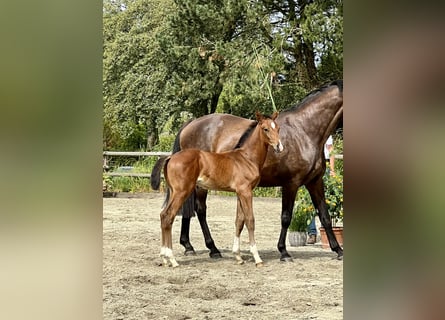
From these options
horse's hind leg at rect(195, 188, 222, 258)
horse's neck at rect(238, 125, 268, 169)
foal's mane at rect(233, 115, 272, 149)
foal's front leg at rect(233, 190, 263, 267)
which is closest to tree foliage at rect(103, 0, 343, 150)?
horse's hind leg at rect(195, 188, 222, 258)

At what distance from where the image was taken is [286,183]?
183 inches

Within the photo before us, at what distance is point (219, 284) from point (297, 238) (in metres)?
1.33

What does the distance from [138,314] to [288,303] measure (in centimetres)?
85

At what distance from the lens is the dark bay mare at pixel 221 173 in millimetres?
4340

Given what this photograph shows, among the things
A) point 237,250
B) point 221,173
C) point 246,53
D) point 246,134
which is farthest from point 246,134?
point 246,53

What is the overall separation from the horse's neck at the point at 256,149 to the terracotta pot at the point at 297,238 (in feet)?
3.38

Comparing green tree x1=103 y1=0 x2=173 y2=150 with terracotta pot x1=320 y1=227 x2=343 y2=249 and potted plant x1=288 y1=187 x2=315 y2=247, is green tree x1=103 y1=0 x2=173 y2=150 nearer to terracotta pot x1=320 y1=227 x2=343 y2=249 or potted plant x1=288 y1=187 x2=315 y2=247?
potted plant x1=288 y1=187 x2=315 y2=247

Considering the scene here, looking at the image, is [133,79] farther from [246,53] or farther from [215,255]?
[215,255]

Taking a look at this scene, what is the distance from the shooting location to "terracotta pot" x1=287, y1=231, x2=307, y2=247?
5242 mm

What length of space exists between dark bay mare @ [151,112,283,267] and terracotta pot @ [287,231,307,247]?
88 cm

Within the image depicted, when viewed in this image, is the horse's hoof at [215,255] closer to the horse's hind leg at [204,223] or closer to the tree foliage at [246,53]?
the horse's hind leg at [204,223]
